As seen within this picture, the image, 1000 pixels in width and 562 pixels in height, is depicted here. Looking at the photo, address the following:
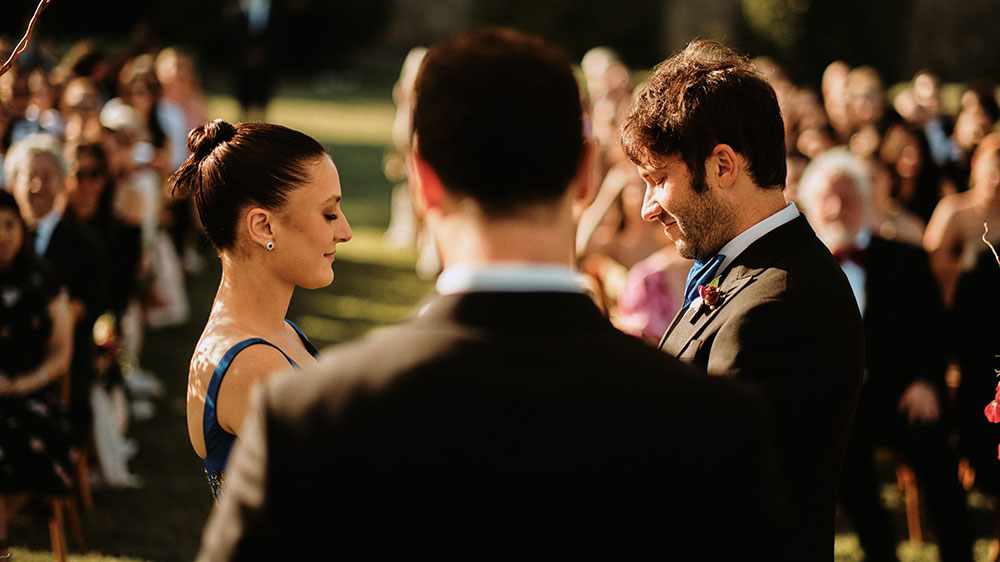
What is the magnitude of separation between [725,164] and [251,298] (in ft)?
3.95

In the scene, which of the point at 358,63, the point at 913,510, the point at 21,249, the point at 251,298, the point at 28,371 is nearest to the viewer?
the point at 251,298

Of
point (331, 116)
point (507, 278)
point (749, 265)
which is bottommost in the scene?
point (331, 116)

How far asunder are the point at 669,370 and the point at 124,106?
7445 mm

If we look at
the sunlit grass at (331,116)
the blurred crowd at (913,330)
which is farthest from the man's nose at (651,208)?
the sunlit grass at (331,116)

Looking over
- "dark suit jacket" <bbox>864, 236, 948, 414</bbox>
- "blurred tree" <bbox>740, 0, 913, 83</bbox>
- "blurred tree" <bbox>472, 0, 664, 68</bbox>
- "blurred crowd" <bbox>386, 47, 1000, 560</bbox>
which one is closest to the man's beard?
"blurred crowd" <bbox>386, 47, 1000, 560</bbox>

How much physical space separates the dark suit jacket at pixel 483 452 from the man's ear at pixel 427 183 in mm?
157

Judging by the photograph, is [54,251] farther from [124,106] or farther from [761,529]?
[761,529]

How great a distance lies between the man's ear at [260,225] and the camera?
97.4 inches

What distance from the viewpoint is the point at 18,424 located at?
4.44m

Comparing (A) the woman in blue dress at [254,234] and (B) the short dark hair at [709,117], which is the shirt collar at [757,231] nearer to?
(B) the short dark hair at [709,117]

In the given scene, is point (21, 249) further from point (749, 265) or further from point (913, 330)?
point (913, 330)

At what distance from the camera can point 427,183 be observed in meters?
1.35

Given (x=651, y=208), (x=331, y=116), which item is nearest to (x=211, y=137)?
(x=651, y=208)

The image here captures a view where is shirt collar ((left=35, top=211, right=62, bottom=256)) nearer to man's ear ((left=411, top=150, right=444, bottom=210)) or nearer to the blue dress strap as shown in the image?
the blue dress strap
